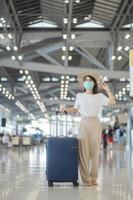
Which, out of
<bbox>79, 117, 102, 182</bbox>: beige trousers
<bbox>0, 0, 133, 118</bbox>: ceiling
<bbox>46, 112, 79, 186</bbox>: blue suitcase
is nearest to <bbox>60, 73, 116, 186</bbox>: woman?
<bbox>79, 117, 102, 182</bbox>: beige trousers

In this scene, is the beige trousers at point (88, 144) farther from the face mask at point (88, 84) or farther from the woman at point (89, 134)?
the face mask at point (88, 84)

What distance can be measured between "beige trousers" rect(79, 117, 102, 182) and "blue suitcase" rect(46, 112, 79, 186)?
171 mm

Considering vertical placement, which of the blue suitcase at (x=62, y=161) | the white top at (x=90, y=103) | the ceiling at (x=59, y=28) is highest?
the ceiling at (x=59, y=28)

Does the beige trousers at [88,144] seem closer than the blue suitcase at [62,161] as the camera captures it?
No

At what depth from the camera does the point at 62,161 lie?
374 inches

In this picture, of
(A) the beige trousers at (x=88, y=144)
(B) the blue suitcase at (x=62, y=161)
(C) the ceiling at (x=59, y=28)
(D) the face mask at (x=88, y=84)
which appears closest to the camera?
(B) the blue suitcase at (x=62, y=161)

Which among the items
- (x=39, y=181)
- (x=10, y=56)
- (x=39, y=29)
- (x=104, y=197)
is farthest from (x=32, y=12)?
(x=104, y=197)

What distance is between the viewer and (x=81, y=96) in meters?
9.90

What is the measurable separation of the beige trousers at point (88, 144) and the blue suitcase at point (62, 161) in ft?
0.56

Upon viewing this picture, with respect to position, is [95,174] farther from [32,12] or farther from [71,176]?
[32,12]

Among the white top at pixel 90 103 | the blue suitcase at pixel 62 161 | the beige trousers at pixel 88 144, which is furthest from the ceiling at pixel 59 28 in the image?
the blue suitcase at pixel 62 161

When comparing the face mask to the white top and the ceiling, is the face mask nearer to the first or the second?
the white top

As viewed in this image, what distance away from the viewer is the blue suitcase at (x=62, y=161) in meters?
9.49

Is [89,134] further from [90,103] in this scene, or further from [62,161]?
[62,161]
